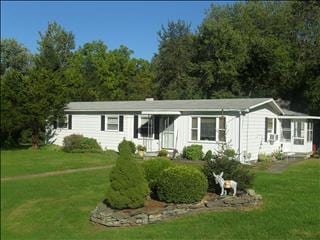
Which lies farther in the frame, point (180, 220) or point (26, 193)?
point (180, 220)

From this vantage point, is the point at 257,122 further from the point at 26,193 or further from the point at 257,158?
the point at 26,193

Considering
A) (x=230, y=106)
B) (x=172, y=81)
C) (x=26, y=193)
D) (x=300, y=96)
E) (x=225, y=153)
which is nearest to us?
(x=26, y=193)

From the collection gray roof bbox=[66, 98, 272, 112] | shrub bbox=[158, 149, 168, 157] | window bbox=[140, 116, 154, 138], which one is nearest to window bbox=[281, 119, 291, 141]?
gray roof bbox=[66, 98, 272, 112]

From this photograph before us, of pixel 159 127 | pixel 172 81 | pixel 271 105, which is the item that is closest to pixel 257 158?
pixel 271 105

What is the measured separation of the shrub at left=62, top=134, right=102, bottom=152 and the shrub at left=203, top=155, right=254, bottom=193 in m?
14.2

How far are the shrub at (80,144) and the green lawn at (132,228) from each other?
460 inches

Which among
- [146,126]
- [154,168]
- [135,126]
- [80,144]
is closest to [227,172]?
[154,168]

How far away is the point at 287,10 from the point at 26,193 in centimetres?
3954

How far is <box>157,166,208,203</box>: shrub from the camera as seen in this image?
10898 millimetres

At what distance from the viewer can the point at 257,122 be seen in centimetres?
2395

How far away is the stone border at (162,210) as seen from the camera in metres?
9.76

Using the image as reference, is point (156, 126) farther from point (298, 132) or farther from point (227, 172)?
point (227, 172)

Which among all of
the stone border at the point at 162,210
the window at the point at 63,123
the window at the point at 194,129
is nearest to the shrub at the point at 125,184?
the stone border at the point at 162,210

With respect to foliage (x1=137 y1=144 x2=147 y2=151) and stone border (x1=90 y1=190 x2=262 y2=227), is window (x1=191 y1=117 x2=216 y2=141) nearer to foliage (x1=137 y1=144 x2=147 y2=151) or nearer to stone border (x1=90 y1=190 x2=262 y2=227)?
foliage (x1=137 y1=144 x2=147 y2=151)
